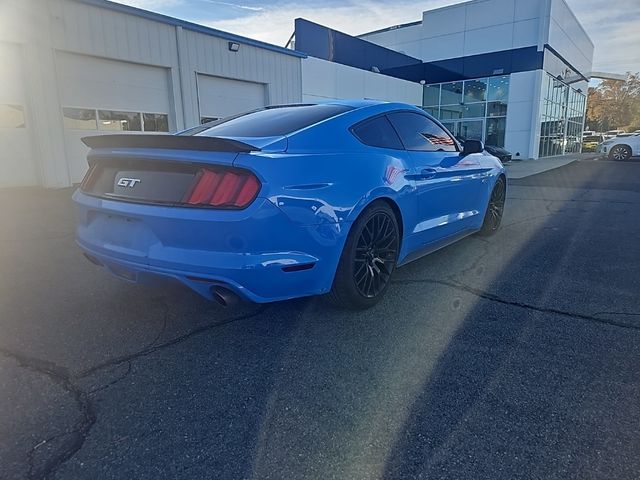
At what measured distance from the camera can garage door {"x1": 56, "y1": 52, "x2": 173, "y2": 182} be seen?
34.6 ft

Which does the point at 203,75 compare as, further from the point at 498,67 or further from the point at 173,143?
the point at 498,67

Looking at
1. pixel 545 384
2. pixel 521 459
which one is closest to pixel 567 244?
pixel 545 384

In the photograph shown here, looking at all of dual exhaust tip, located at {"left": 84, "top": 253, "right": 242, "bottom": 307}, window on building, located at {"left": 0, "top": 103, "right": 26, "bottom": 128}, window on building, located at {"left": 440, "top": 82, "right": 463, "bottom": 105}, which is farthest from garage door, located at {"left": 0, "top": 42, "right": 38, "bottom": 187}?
window on building, located at {"left": 440, "top": 82, "right": 463, "bottom": 105}

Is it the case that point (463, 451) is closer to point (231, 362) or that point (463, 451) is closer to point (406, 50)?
point (231, 362)

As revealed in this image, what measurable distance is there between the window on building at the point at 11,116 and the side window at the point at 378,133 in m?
10.1

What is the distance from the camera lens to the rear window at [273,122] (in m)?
3.01

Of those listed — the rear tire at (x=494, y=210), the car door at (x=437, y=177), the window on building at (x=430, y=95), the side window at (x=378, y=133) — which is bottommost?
the rear tire at (x=494, y=210)

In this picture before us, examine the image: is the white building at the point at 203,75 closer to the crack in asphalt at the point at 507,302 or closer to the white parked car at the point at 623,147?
the white parked car at the point at 623,147

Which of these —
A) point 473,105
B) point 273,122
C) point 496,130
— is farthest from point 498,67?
point 273,122

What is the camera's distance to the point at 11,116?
988 cm

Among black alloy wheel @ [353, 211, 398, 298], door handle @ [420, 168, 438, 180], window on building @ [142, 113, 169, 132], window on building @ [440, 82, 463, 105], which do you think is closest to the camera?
black alloy wheel @ [353, 211, 398, 298]

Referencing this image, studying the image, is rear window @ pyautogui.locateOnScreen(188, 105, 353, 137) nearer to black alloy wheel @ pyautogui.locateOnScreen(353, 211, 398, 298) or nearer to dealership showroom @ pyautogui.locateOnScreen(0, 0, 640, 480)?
dealership showroom @ pyautogui.locateOnScreen(0, 0, 640, 480)

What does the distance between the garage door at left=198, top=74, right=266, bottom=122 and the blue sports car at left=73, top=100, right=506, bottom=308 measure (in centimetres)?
1051

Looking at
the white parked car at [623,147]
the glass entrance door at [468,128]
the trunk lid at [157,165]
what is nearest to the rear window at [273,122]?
the trunk lid at [157,165]
